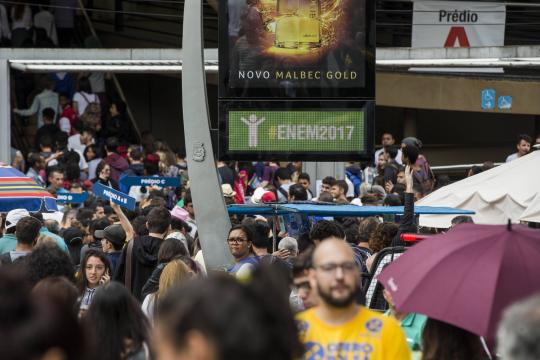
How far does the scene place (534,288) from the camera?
18.3ft

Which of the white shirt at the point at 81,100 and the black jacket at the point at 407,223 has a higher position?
the white shirt at the point at 81,100

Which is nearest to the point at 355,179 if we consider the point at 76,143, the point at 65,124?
the point at 76,143

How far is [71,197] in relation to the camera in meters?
15.9

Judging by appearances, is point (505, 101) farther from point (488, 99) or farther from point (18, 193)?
point (18, 193)

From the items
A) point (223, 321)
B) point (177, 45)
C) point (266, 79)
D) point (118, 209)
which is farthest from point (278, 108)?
point (177, 45)

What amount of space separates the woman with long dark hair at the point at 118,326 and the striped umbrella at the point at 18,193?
6148mm

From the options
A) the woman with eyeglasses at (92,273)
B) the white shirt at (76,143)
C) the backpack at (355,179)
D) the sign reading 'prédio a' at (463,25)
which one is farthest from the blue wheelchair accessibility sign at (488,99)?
the woman with eyeglasses at (92,273)

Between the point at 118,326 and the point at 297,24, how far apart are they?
16.2 feet

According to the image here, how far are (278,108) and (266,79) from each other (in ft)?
0.96

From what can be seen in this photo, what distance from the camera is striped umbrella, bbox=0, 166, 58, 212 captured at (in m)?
11.9

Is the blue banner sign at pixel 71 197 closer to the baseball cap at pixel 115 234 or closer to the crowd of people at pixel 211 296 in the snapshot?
the crowd of people at pixel 211 296

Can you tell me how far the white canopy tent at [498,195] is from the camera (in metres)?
11.8

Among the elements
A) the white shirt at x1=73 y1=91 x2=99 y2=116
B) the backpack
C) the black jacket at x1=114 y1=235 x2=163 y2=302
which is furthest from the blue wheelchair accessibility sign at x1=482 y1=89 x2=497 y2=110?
the black jacket at x1=114 y1=235 x2=163 y2=302

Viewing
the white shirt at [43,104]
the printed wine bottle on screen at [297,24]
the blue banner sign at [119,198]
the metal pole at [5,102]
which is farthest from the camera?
the white shirt at [43,104]
